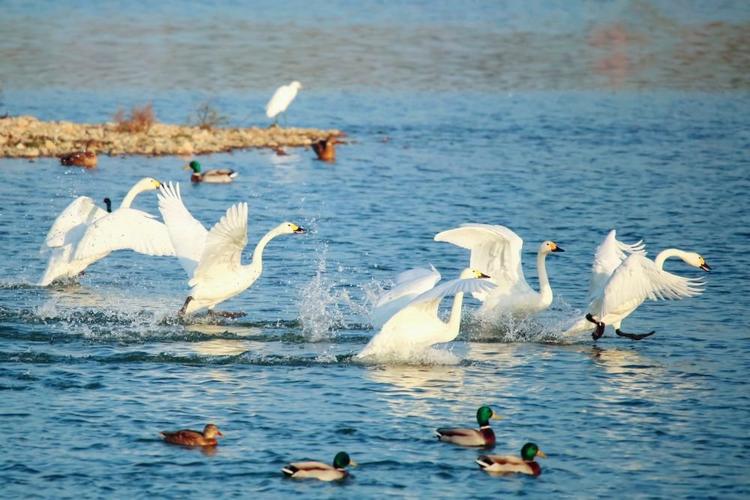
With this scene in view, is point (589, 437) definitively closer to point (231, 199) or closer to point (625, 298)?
point (625, 298)

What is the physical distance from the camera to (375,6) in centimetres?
6272

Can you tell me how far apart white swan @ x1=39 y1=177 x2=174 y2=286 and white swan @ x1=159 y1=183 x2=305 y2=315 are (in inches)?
32.3

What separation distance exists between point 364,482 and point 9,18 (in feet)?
162

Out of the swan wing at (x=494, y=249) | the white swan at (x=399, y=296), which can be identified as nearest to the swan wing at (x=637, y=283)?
the swan wing at (x=494, y=249)

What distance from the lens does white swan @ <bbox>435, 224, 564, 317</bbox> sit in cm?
1591

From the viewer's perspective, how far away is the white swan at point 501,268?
15.9m

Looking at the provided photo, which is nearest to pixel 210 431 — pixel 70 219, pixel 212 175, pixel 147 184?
pixel 70 219

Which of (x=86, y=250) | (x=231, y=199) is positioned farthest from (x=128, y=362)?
(x=231, y=199)

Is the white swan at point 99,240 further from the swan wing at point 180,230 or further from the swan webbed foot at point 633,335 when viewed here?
the swan webbed foot at point 633,335

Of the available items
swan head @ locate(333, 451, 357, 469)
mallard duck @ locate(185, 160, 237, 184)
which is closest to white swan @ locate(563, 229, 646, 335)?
swan head @ locate(333, 451, 357, 469)

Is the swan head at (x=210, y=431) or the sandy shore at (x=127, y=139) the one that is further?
the sandy shore at (x=127, y=139)

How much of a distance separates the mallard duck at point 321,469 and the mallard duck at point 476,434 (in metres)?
1.20

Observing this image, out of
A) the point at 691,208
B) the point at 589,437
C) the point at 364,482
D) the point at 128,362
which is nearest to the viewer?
the point at 364,482

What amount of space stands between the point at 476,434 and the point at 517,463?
0.70 m
